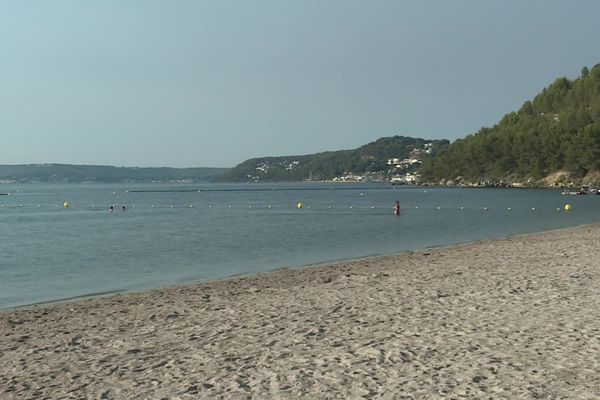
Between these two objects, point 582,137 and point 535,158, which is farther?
point 535,158

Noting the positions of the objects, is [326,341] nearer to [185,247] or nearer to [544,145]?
[185,247]

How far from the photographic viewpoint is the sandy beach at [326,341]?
757 centimetres

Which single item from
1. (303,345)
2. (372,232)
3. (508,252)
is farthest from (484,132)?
(303,345)

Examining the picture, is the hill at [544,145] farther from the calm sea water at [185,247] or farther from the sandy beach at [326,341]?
the sandy beach at [326,341]

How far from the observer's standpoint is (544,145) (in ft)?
479

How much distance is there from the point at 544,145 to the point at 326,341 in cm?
14695

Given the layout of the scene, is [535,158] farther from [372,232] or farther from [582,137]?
[372,232]

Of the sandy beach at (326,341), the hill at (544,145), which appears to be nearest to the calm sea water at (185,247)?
A: the sandy beach at (326,341)

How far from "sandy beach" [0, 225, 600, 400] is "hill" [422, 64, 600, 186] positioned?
125m

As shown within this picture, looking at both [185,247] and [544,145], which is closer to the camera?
[185,247]

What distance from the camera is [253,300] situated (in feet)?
48.8

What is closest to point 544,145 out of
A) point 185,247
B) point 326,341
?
point 185,247

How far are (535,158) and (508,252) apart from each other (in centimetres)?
13433

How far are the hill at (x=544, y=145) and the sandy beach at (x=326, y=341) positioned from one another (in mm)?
125383
